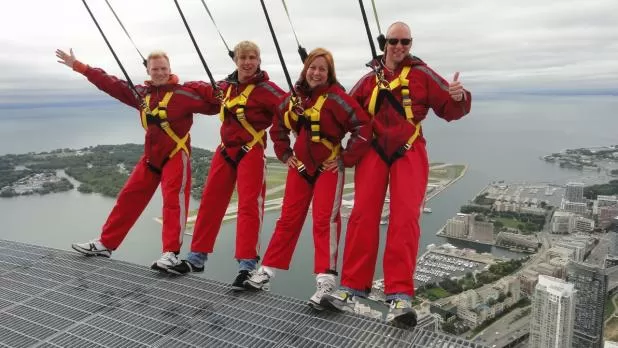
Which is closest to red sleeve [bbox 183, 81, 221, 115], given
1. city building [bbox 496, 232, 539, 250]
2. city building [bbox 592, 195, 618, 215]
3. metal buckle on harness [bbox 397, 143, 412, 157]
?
metal buckle on harness [bbox 397, 143, 412, 157]

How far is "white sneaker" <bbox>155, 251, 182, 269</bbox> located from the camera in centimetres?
271

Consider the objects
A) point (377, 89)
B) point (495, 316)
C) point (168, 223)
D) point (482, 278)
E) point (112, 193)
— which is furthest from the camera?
point (112, 193)

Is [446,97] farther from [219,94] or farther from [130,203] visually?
[130,203]

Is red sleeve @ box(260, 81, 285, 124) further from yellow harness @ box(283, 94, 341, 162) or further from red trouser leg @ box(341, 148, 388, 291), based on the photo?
red trouser leg @ box(341, 148, 388, 291)

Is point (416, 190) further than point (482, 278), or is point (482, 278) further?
point (482, 278)

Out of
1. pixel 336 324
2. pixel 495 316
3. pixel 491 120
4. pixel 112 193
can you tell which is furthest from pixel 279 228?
pixel 491 120

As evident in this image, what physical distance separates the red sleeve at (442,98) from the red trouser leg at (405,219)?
192 millimetres

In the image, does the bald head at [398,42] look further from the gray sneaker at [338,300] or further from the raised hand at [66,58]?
the raised hand at [66,58]

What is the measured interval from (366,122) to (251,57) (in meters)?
0.75

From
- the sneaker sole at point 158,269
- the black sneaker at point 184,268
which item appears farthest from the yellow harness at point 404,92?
the sneaker sole at point 158,269

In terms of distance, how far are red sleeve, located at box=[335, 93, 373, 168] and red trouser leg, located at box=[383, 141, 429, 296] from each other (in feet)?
0.57

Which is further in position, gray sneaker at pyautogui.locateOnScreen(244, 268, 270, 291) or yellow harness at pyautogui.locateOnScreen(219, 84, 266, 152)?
yellow harness at pyautogui.locateOnScreen(219, 84, 266, 152)

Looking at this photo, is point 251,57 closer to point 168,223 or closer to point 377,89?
point 377,89

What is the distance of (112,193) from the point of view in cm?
2288
